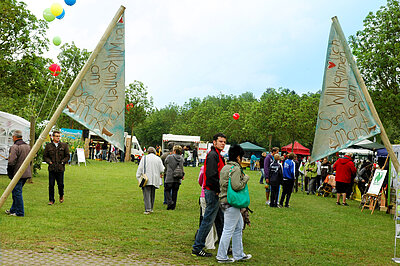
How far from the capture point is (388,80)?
22469 mm

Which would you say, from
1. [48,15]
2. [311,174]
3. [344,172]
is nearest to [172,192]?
[344,172]

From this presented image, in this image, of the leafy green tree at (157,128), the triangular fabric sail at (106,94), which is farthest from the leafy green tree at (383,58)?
the leafy green tree at (157,128)

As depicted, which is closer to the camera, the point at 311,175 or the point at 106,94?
the point at 106,94

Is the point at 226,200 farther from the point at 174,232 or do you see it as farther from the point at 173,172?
the point at 173,172

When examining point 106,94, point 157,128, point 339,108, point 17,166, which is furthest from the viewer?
point 157,128

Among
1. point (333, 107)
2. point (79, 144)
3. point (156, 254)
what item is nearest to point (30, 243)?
point (156, 254)

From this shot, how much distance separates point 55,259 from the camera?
248 inches

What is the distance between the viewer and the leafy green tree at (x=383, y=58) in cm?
2166

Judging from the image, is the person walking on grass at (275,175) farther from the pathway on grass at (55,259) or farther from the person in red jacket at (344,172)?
the pathway on grass at (55,259)

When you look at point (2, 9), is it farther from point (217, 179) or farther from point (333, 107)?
point (333, 107)

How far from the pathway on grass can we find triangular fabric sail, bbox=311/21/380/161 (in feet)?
10.6

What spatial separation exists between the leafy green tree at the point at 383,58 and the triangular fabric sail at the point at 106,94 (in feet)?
63.7

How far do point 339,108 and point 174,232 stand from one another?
16.6 ft

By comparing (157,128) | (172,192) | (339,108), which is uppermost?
(157,128)
